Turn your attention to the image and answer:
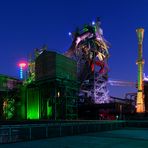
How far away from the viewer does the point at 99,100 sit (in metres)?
112

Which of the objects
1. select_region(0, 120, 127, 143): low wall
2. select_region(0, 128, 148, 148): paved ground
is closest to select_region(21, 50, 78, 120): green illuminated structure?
select_region(0, 120, 127, 143): low wall

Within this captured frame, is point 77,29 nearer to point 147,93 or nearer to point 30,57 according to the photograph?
point 30,57

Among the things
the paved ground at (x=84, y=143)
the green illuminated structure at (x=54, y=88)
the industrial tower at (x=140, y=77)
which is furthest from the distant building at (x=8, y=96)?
the paved ground at (x=84, y=143)

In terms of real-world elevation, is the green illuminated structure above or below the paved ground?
above

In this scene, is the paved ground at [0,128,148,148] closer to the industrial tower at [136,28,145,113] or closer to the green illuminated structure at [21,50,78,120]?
the green illuminated structure at [21,50,78,120]

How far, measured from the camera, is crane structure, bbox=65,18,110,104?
11156 centimetres

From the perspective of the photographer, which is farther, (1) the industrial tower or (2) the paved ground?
(1) the industrial tower

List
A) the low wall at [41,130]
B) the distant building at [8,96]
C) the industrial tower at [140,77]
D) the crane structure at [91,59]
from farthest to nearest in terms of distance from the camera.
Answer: the crane structure at [91,59] < the distant building at [8,96] < the industrial tower at [140,77] < the low wall at [41,130]

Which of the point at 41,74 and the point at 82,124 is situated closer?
the point at 82,124

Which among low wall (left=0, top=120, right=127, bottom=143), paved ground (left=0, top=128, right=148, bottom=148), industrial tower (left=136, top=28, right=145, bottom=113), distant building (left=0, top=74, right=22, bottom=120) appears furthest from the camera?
distant building (left=0, top=74, right=22, bottom=120)

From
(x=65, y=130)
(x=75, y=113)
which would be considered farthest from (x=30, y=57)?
(x=65, y=130)

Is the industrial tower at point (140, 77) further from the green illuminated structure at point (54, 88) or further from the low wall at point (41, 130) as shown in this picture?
the low wall at point (41, 130)

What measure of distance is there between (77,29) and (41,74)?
3521 cm

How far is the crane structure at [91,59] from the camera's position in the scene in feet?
366
